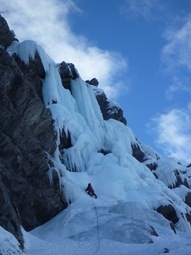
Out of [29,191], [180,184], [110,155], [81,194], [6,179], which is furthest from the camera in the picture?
[180,184]

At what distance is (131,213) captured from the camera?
24.6m

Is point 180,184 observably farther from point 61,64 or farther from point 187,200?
point 61,64

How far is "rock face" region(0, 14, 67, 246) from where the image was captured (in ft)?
72.9

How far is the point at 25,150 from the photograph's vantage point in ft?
78.4

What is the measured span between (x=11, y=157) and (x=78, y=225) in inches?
202

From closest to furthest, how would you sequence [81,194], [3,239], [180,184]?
[3,239]
[81,194]
[180,184]

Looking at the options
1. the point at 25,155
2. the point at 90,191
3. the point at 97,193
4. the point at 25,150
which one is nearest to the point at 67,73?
the point at 97,193

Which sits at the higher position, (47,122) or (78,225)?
(47,122)

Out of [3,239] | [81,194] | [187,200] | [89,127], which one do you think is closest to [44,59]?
[89,127]

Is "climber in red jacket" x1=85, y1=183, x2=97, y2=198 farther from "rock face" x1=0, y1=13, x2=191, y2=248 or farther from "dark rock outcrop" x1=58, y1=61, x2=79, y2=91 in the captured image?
"dark rock outcrop" x1=58, y1=61, x2=79, y2=91

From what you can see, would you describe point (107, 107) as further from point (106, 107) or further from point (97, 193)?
point (97, 193)

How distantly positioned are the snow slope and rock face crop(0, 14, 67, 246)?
0.83m

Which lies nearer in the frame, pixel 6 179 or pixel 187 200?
pixel 6 179

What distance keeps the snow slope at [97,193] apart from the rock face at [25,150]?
83 centimetres
